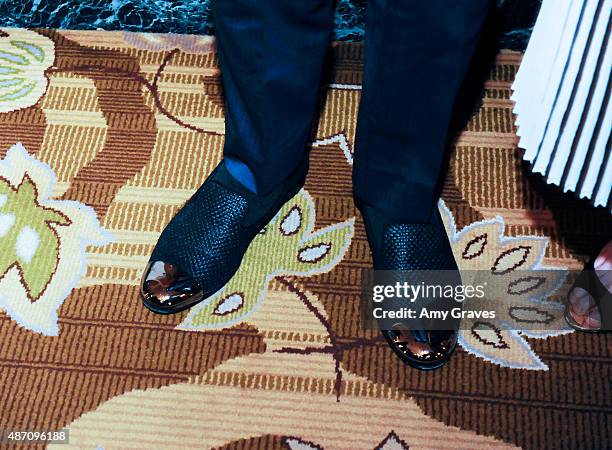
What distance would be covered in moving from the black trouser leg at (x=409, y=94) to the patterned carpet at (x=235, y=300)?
5.8 inches

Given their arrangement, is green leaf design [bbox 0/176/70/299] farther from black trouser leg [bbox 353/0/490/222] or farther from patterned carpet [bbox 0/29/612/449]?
black trouser leg [bbox 353/0/490/222]

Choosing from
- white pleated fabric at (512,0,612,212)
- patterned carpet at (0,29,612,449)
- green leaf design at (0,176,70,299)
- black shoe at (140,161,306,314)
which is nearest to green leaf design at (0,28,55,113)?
patterned carpet at (0,29,612,449)

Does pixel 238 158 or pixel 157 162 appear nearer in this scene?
pixel 238 158

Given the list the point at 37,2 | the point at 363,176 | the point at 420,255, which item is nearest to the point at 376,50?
the point at 363,176

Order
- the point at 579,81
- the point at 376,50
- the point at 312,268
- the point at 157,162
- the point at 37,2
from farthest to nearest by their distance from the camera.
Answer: the point at 37,2 → the point at 157,162 → the point at 312,268 → the point at 376,50 → the point at 579,81

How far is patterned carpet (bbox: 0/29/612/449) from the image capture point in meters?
0.85

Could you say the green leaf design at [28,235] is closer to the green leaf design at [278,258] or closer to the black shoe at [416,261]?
the green leaf design at [278,258]

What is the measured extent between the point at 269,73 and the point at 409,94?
16 centimetres

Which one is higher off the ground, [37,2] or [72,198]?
[37,2]

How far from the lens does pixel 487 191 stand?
3.42 ft

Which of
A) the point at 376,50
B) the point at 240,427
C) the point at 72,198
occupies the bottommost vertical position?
the point at 240,427

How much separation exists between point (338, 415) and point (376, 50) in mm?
465

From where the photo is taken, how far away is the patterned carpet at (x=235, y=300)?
849mm

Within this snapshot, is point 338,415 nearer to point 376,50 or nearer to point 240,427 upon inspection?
point 240,427
